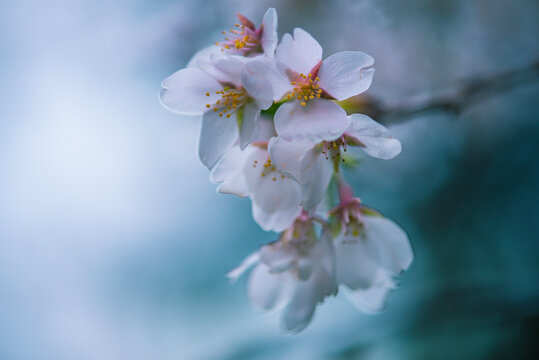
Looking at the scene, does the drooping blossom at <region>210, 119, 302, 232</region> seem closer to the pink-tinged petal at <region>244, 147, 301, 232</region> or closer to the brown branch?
the pink-tinged petal at <region>244, 147, 301, 232</region>

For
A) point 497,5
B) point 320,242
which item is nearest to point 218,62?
point 320,242

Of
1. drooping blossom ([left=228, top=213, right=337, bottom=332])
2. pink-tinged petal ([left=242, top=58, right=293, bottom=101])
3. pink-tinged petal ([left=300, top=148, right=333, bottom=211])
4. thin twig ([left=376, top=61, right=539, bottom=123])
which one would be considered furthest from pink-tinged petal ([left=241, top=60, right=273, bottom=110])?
thin twig ([left=376, top=61, right=539, bottom=123])

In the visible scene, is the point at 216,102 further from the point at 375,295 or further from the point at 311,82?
the point at 375,295

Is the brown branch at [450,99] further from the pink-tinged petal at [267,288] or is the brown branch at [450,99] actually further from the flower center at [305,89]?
the pink-tinged petal at [267,288]

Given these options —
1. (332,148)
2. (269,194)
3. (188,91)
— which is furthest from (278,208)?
A: (188,91)

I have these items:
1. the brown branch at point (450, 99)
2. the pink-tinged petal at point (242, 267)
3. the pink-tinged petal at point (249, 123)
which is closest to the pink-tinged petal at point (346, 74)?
the pink-tinged petal at point (249, 123)
